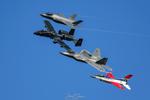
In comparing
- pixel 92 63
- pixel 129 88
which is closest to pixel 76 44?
pixel 92 63

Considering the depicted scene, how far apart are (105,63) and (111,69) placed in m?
6.72

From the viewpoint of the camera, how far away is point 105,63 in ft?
656

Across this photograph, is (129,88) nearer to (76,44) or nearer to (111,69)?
(111,69)

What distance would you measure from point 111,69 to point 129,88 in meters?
9.70

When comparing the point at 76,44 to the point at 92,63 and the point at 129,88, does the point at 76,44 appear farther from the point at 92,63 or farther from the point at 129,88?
the point at 129,88

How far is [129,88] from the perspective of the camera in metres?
197

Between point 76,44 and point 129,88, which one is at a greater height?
point 76,44

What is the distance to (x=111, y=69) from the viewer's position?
193625 millimetres

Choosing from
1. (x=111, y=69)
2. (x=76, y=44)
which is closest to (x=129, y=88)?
(x=111, y=69)

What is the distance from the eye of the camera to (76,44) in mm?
199000

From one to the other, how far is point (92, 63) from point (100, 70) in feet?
28.6

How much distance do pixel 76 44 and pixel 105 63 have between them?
467 inches
